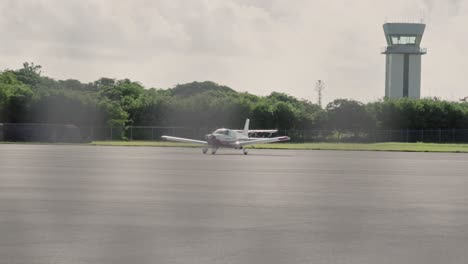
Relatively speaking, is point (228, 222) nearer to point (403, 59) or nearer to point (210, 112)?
point (210, 112)

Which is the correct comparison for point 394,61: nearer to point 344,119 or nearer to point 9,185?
point 344,119

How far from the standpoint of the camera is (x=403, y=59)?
6762 inches

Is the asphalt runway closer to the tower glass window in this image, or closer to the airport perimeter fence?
the airport perimeter fence

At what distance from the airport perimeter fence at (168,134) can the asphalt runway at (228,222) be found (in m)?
75.8

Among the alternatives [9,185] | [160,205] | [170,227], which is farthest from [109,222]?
[9,185]

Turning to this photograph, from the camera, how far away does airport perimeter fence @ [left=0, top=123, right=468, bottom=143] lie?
333 ft

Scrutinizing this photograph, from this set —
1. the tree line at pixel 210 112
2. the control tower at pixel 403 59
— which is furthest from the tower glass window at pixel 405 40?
the tree line at pixel 210 112

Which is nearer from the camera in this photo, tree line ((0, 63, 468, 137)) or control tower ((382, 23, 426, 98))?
tree line ((0, 63, 468, 137))

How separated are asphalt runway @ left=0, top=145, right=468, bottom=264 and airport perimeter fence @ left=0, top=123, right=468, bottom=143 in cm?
7577

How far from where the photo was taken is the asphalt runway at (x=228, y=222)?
38.2 feet

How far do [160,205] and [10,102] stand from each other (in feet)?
325

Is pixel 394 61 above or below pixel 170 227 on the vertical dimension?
above

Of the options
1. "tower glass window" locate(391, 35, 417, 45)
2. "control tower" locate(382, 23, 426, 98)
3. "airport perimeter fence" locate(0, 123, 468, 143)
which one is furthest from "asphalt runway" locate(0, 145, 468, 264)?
"tower glass window" locate(391, 35, 417, 45)

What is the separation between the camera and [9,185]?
80.0ft
